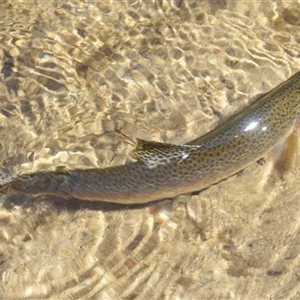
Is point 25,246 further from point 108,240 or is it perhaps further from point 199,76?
point 199,76

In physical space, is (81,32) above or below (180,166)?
above

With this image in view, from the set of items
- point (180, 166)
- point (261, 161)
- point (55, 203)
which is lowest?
point (55, 203)

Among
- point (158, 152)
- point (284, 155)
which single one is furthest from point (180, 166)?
point (284, 155)

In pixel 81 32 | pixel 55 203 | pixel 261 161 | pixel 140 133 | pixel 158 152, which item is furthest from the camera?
pixel 81 32

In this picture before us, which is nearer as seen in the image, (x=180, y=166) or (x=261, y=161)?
(x=180, y=166)

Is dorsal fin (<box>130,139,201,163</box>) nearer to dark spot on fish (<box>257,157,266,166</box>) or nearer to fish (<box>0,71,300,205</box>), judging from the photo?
fish (<box>0,71,300,205</box>)

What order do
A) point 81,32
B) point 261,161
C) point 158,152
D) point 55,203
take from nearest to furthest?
1. point 158,152
2. point 55,203
3. point 261,161
4. point 81,32

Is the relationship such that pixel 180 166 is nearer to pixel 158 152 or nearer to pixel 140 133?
pixel 158 152

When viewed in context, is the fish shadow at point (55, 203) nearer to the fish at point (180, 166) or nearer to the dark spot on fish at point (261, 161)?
the fish at point (180, 166)
